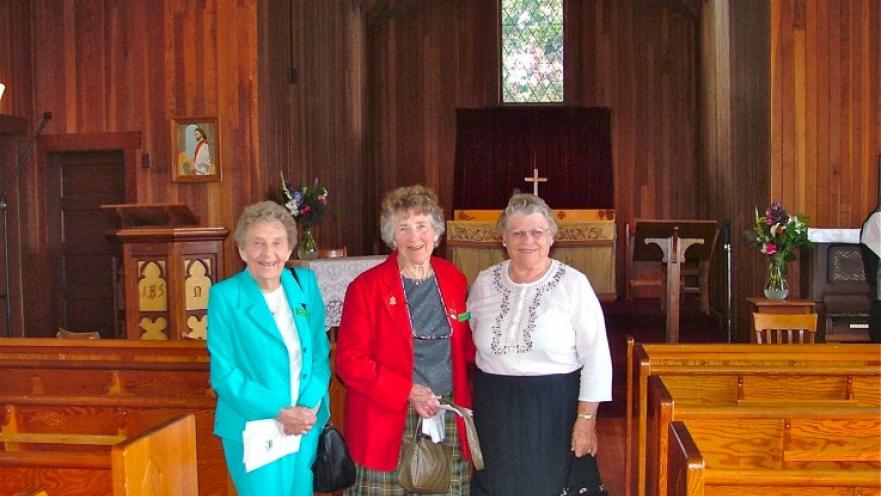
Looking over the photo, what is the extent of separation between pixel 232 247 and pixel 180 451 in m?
5.08

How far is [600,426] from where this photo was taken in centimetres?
475

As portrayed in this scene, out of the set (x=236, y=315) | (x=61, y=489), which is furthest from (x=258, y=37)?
(x=61, y=489)

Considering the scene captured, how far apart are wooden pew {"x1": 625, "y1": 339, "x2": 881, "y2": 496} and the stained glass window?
28.5 ft

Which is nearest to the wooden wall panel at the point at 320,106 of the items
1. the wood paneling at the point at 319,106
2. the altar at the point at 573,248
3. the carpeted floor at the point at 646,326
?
the wood paneling at the point at 319,106

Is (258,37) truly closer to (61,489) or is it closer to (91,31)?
(91,31)

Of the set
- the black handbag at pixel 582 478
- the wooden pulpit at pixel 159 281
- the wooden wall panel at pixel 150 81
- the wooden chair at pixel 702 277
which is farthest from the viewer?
the wooden chair at pixel 702 277

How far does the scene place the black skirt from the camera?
8.04ft

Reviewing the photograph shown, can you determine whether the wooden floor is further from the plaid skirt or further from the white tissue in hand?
the white tissue in hand

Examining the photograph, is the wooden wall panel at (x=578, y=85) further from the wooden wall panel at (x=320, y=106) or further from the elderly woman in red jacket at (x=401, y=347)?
the elderly woman in red jacket at (x=401, y=347)

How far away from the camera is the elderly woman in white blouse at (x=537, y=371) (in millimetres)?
2439

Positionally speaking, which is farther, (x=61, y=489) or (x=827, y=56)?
(x=827, y=56)

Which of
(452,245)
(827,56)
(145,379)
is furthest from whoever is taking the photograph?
(452,245)

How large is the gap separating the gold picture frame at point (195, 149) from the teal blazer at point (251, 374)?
15.4 ft

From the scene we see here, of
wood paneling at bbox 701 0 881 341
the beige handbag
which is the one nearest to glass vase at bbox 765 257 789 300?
wood paneling at bbox 701 0 881 341
